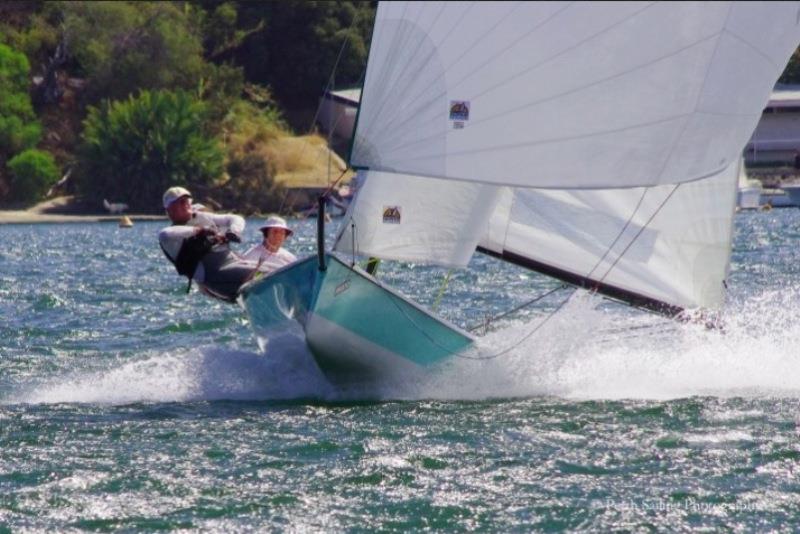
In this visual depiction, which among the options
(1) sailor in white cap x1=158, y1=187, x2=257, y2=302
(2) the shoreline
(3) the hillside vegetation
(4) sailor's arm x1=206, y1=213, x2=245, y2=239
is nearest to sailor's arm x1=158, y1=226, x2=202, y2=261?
(1) sailor in white cap x1=158, y1=187, x2=257, y2=302

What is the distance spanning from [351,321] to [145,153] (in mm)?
37497

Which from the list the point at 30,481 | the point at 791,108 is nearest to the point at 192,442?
the point at 30,481

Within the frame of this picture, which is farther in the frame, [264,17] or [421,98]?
[264,17]

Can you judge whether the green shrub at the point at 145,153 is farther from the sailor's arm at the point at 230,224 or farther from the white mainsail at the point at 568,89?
the white mainsail at the point at 568,89

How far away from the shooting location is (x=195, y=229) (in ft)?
32.2

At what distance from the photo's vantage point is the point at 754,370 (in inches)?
398

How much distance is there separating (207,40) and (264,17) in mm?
2794

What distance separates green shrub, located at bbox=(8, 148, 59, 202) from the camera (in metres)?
46.2

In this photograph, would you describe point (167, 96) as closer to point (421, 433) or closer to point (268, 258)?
point (268, 258)

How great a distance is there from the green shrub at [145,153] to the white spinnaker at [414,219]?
121 feet

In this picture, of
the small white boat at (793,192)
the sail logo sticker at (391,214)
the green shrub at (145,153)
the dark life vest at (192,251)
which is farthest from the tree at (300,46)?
the sail logo sticker at (391,214)

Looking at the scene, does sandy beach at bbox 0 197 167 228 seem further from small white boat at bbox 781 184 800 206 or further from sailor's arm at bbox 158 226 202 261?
sailor's arm at bbox 158 226 202 261

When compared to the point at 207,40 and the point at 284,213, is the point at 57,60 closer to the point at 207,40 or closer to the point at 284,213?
the point at 207,40

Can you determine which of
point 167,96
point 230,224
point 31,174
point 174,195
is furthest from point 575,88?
point 31,174
